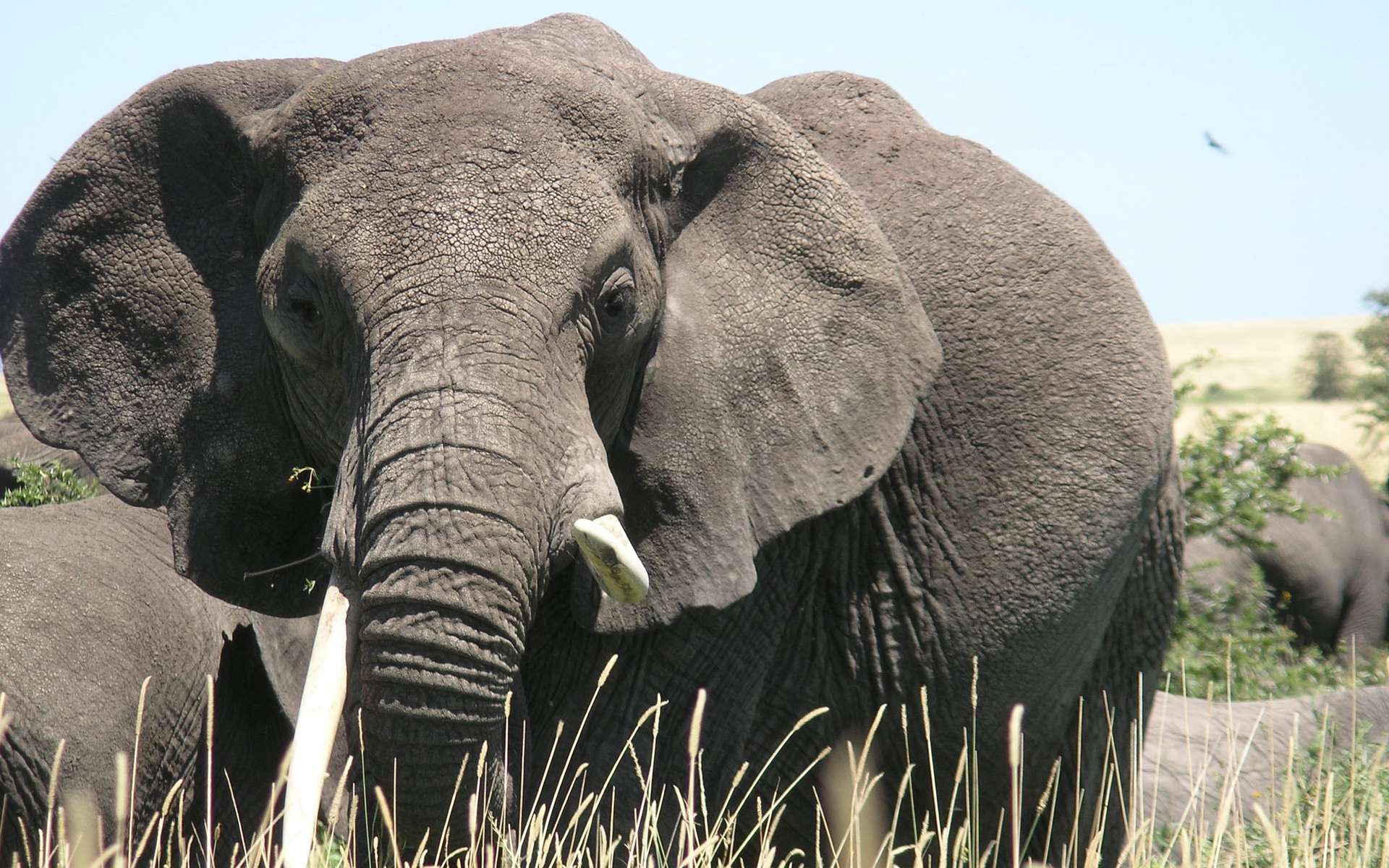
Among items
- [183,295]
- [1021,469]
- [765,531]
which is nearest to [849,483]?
[765,531]

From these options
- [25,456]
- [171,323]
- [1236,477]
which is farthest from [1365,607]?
[171,323]

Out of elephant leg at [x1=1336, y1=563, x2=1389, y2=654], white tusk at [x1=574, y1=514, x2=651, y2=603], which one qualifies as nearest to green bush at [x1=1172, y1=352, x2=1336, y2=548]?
elephant leg at [x1=1336, y1=563, x2=1389, y2=654]

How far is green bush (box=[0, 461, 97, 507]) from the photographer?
6.26 meters

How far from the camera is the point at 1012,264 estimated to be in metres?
4.41

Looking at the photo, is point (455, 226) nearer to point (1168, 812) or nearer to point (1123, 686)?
point (1123, 686)

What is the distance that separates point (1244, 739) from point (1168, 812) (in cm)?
46

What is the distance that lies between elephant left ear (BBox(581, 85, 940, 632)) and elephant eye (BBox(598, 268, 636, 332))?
221 millimetres

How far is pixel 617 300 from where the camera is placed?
3527 millimetres

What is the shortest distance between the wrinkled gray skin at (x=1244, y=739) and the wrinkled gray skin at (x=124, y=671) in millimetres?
3087

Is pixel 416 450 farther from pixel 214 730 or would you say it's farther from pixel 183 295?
pixel 214 730

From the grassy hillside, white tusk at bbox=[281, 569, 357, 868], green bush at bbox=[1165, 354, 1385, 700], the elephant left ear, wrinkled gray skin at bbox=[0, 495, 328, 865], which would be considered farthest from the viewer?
the grassy hillside

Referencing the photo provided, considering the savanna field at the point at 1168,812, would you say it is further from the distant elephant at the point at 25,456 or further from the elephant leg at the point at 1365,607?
the distant elephant at the point at 25,456

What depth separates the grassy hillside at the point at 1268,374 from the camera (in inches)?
1382

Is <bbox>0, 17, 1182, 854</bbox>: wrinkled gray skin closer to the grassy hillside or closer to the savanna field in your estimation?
the savanna field
